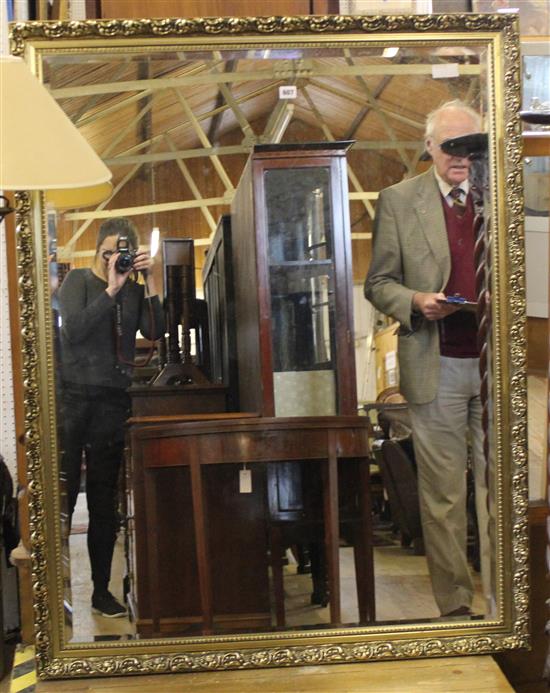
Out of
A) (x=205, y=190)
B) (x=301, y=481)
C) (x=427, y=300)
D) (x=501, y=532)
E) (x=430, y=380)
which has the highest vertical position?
(x=205, y=190)

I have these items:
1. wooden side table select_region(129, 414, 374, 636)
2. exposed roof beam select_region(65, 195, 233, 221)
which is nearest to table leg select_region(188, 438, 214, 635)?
wooden side table select_region(129, 414, 374, 636)

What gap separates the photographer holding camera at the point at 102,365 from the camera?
230 centimetres

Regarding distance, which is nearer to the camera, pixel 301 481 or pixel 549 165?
pixel 301 481

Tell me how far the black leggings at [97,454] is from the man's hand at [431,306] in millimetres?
734

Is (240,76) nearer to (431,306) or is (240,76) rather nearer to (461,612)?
(431,306)

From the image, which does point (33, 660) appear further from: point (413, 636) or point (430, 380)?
point (430, 380)

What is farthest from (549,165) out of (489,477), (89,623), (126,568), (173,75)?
(89,623)

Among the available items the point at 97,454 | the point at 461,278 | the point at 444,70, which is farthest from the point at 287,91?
the point at 97,454

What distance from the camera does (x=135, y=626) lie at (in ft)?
7.75

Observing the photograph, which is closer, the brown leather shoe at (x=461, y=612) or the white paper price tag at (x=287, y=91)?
the white paper price tag at (x=287, y=91)

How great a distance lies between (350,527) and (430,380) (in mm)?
404

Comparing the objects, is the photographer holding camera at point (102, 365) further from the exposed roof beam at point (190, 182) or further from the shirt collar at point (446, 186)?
the shirt collar at point (446, 186)

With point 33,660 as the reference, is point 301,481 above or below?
above

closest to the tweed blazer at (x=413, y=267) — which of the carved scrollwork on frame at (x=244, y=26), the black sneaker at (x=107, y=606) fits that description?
the carved scrollwork on frame at (x=244, y=26)
